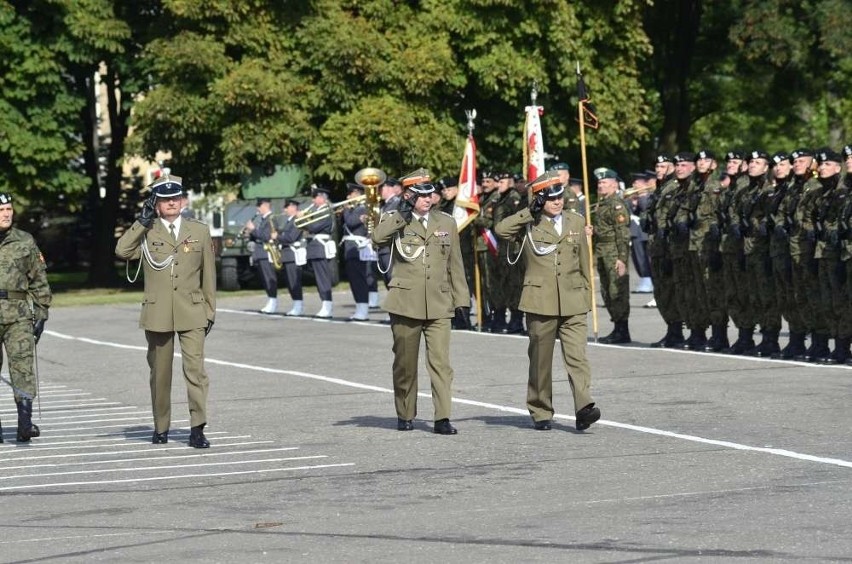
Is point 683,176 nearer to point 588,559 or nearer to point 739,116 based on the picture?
point 588,559

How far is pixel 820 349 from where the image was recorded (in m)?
18.2

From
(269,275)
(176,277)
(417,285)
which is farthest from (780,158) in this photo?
(269,275)

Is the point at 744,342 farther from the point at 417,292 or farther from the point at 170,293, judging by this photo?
the point at 170,293

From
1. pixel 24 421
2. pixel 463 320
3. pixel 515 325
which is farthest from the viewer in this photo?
pixel 463 320

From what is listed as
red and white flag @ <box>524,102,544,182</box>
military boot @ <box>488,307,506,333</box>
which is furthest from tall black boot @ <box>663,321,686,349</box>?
military boot @ <box>488,307,506,333</box>

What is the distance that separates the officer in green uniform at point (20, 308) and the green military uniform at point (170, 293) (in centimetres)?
90

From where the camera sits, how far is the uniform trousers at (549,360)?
44.1 ft

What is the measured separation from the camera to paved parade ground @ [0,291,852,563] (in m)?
8.98

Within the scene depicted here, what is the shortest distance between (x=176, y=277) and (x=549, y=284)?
2.78 m

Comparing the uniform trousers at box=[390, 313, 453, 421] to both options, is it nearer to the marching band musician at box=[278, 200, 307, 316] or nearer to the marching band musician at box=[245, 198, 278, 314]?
the marching band musician at box=[278, 200, 307, 316]

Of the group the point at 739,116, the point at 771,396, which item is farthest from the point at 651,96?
the point at 771,396

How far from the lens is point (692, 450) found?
12156 mm

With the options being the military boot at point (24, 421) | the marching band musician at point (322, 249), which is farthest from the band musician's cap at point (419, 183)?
the marching band musician at point (322, 249)

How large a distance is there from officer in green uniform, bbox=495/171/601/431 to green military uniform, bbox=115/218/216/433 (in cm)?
227
